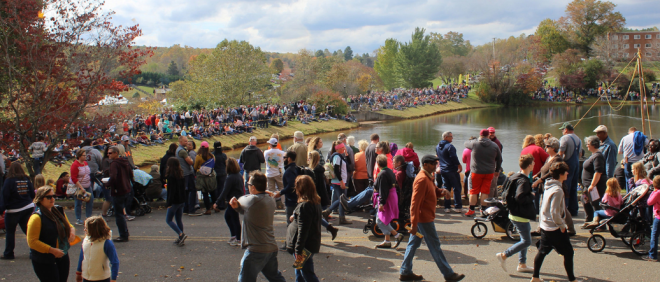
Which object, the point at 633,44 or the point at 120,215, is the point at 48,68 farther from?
the point at 633,44

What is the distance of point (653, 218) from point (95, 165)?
10908 mm

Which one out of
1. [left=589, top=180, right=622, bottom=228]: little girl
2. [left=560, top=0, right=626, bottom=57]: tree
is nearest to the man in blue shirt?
[left=589, top=180, right=622, bottom=228]: little girl

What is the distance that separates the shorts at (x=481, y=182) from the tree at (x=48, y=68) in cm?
933

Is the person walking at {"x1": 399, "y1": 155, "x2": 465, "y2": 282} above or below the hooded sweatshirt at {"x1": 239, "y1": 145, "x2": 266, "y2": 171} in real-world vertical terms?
below

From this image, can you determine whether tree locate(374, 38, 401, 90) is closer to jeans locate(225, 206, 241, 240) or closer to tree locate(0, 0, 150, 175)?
tree locate(0, 0, 150, 175)

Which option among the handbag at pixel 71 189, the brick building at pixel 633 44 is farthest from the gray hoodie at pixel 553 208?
the brick building at pixel 633 44

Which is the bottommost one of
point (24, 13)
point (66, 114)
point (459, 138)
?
point (459, 138)

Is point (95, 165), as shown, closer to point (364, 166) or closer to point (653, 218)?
point (364, 166)

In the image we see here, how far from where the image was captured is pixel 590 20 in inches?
3487

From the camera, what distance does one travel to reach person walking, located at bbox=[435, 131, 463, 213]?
9734 mm

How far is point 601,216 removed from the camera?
310 inches

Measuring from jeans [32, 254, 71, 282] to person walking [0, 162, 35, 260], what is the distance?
7.34 feet

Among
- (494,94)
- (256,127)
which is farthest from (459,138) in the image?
(494,94)

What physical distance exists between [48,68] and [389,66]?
3144 inches
